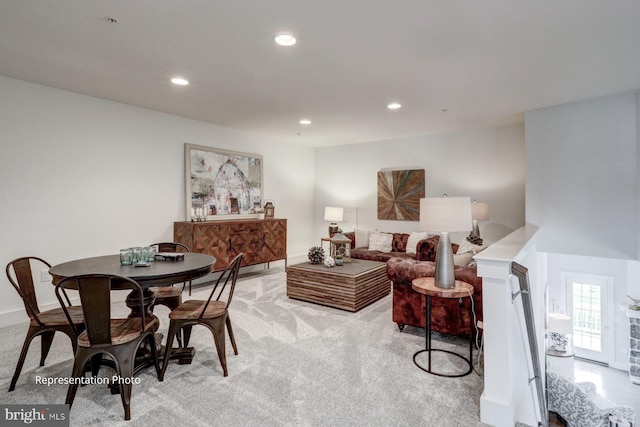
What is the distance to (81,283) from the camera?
1.93 meters

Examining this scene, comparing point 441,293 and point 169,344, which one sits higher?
point 441,293

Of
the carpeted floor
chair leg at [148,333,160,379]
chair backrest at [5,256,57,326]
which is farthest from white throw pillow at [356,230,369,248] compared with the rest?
chair backrest at [5,256,57,326]

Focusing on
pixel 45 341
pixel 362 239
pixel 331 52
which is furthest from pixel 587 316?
pixel 45 341

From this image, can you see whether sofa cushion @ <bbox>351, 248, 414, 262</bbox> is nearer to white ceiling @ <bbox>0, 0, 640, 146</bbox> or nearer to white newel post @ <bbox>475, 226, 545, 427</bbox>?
white ceiling @ <bbox>0, 0, 640, 146</bbox>

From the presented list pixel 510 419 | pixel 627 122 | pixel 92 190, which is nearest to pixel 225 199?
pixel 92 190

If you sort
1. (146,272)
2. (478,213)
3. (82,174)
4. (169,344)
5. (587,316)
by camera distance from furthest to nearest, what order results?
(587,316)
(478,213)
(82,174)
(169,344)
(146,272)

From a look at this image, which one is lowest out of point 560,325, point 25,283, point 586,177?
point 560,325

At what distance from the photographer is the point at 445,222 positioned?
2627 mm

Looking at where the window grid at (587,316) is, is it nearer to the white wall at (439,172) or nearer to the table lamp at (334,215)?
the white wall at (439,172)

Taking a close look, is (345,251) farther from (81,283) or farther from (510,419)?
(81,283)

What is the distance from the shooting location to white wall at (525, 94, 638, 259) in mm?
4039

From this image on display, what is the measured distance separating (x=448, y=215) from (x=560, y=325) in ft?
12.3

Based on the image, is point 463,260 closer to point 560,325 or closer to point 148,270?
point 560,325

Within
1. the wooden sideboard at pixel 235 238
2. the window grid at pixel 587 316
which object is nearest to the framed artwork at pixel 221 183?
the wooden sideboard at pixel 235 238
